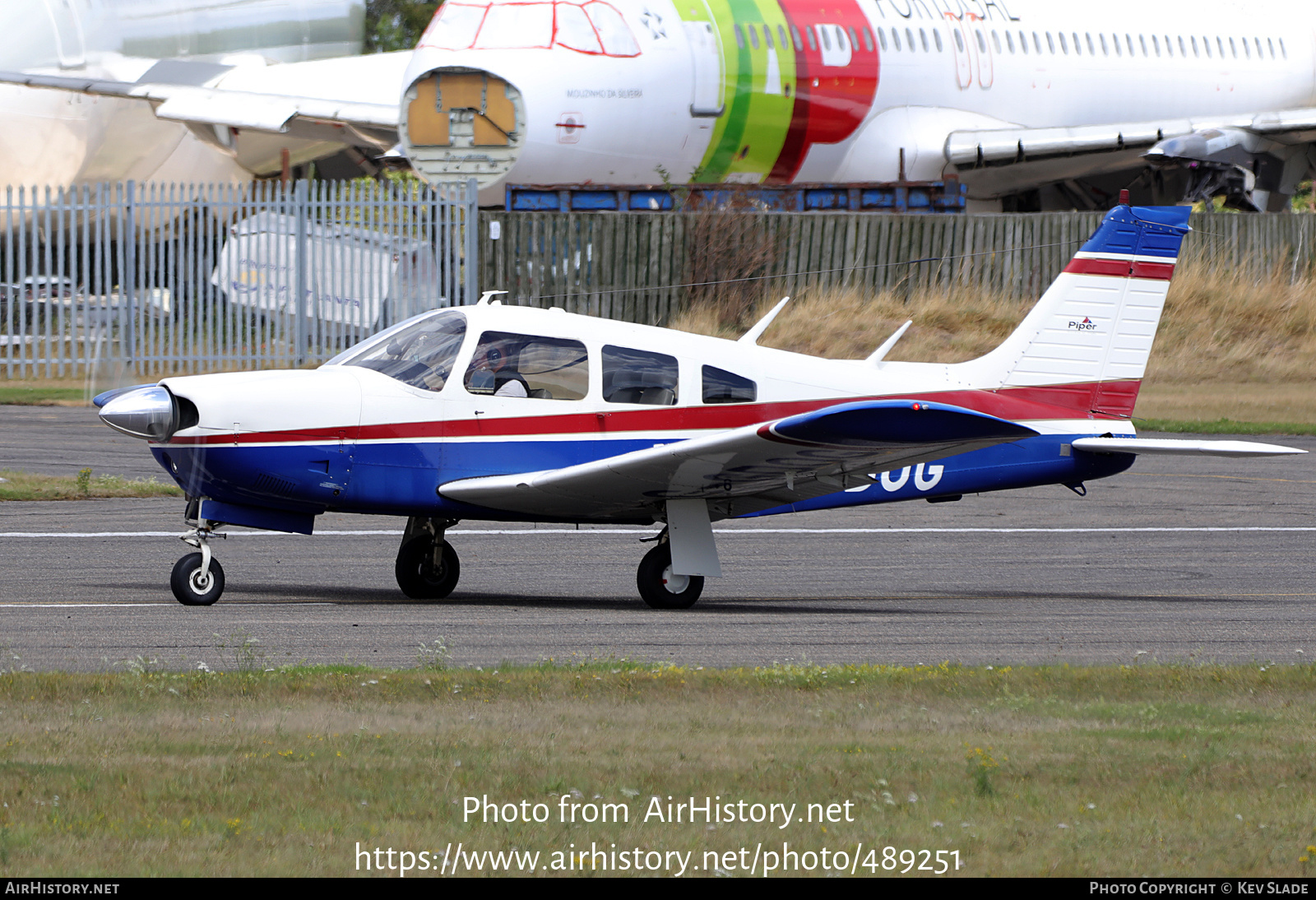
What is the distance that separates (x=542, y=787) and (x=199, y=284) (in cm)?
2136

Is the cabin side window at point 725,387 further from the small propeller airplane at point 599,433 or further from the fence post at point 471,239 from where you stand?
the fence post at point 471,239

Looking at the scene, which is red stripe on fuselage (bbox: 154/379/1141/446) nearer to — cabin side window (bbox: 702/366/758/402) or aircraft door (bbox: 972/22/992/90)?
cabin side window (bbox: 702/366/758/402)

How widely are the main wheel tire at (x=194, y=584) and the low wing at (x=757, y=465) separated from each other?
1576mm

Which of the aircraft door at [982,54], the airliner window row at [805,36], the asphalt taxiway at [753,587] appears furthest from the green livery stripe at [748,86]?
the asphalt taxiway at [753,587]

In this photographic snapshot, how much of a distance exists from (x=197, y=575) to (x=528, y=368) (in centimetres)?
254

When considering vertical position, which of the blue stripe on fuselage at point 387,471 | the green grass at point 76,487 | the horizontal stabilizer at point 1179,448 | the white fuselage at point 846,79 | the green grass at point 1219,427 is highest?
the white fuselage at point 846,79

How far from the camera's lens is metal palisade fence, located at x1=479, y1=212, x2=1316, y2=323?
27.7 m

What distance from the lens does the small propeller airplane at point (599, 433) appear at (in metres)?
10.6

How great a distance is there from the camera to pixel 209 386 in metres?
10.6

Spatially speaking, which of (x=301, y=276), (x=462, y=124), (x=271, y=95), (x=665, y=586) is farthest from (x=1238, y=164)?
(x=665, y=586)

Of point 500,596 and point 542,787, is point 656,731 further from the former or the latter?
point 500,596

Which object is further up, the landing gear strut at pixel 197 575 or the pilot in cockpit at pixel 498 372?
the pilot in cockpit at pixel 498 372

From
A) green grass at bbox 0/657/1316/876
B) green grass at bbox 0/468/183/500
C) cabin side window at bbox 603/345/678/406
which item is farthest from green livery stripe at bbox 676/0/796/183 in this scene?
green grass at bbox 0/657/1316/876

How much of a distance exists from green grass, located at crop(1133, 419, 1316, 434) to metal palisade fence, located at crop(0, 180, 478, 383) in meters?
10.5
